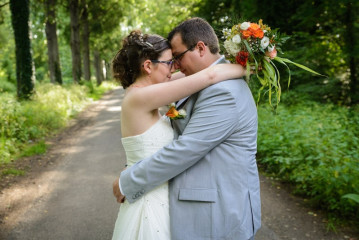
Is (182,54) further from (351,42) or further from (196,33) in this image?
(351,42)

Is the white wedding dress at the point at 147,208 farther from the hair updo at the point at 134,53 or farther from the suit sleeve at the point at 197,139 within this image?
the hair updo at the point at 134,53

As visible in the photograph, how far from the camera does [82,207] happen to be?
192 inches

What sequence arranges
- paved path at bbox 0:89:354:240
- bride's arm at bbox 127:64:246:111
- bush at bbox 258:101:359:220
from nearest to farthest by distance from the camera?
bride's arm at bbox 127:64:246:111 → paved path at bbox 0:89:354:240 → bush at bbox 258:101:359:220

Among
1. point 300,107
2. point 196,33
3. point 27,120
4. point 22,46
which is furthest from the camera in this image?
point 22,46

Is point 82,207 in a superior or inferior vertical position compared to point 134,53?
inferior

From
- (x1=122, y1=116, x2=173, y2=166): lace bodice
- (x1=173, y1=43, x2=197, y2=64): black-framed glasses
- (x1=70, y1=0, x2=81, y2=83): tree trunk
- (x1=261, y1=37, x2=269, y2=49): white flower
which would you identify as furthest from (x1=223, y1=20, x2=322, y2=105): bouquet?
(x1=70, y1=0, x2=81, y2=83): tree trunk

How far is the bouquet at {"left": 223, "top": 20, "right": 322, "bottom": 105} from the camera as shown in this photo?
81.0 inches

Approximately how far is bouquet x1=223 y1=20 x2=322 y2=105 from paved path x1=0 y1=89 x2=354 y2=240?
254 centimetres

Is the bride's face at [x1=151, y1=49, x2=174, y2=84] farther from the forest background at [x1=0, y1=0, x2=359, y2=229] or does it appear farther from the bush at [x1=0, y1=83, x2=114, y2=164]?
the bush at [x1=0, y1=83, x2=114, y2=164]

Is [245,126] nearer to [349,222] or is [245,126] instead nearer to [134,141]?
[134,141]

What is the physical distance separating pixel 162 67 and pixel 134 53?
8.9 inches

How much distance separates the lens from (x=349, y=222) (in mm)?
4113

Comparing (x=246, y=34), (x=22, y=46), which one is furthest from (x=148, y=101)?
(x=22, y=46)

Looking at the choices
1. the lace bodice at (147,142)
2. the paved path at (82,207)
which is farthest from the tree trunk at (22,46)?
the lace bodice at (147,142)
